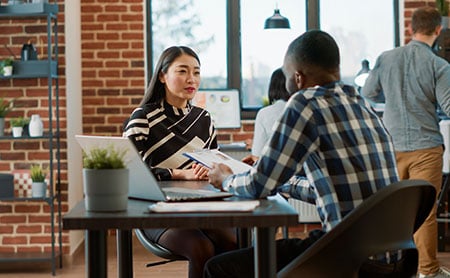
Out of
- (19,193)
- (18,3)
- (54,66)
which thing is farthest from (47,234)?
(18,3)

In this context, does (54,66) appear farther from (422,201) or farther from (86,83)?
(422,201)

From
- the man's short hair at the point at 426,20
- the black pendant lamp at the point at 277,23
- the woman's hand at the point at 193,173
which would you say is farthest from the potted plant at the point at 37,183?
the man's short hair at the point at 426,20

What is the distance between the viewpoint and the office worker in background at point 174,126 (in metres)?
3.29

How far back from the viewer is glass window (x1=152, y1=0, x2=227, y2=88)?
666cm

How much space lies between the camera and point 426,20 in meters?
4.80

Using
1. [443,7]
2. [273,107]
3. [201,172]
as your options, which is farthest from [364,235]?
[443,7]

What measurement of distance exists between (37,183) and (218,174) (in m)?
2.94

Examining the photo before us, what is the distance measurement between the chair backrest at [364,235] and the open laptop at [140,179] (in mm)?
368

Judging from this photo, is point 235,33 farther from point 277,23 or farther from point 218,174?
point 218,174

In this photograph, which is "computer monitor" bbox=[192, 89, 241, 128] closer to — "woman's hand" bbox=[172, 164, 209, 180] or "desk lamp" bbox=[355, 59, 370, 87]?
"desk lamp" bbox=[355, 59, 370, 87]

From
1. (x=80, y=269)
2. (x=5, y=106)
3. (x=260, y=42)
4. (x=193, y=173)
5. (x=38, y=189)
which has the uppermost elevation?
(x=260, y=42)

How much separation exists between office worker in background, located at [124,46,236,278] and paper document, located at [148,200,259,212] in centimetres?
90

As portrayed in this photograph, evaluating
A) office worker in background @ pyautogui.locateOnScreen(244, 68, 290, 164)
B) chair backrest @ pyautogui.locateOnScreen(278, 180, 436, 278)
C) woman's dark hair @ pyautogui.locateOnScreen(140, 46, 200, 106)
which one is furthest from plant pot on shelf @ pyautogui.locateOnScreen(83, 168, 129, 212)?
office worker in background @ pyautogui.locateOnScreen(244, 68, 290, 164)

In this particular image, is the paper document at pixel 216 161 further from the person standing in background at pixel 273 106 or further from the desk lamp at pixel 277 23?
the desk lamp at pixel 277 23
